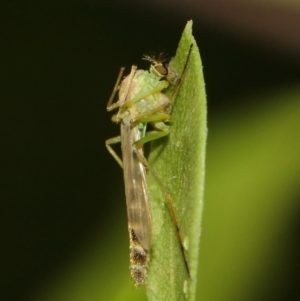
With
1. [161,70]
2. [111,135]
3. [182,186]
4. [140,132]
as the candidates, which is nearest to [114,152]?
[140,132]

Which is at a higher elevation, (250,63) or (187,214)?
(250,63)

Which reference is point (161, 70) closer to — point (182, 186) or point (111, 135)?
point (182, 186)

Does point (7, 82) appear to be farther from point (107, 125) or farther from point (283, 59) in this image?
point (283, 59)

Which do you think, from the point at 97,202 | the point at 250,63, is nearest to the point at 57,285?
the point at 97,202

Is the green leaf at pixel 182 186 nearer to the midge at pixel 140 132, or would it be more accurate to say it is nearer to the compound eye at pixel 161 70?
the midge at pixel 140 132

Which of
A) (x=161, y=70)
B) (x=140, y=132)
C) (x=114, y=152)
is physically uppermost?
(x=161, y=70)
